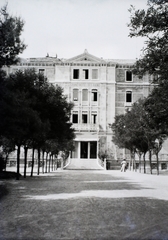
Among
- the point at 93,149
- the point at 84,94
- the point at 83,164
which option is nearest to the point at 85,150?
the point at 93,149

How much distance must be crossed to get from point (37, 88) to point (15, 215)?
59.3ft

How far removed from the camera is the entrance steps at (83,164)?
5091 cm

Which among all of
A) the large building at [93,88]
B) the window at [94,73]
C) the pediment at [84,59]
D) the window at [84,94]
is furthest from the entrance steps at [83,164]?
the pediment at [84,59]

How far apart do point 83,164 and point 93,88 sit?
1277 centimetres

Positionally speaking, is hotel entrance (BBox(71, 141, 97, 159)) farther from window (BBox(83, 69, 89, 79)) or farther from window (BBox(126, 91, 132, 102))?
window (BBox(83, 69, 89, 79))

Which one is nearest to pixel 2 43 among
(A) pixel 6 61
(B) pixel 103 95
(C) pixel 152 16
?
(A) pixel 6 61

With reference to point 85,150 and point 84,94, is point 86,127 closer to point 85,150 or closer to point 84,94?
point 85,150

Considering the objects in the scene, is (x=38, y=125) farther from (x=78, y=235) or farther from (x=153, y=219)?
(x=78, y=235)

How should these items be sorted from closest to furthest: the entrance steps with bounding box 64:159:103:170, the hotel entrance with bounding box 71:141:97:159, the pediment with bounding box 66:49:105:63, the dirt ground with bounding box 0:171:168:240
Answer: the dirt ground with bounding box 0:171:168:240 < the entrance steps with bounding box 64:159:103:170 < the hotel entrance with bounding box 71:141:97:159 < the pediment with bounding box 66:49:105:63

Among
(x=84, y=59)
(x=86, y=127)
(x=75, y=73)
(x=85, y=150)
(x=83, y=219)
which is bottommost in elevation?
(x=83, y=219)

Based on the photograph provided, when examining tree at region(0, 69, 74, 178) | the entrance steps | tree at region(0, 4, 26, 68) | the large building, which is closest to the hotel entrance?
the large building

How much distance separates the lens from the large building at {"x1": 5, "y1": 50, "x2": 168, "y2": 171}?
5934 centimetres

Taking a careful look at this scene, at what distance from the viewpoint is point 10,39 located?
1656 centimetres

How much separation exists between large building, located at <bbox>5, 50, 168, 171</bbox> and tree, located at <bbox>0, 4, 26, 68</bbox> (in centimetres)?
4193
